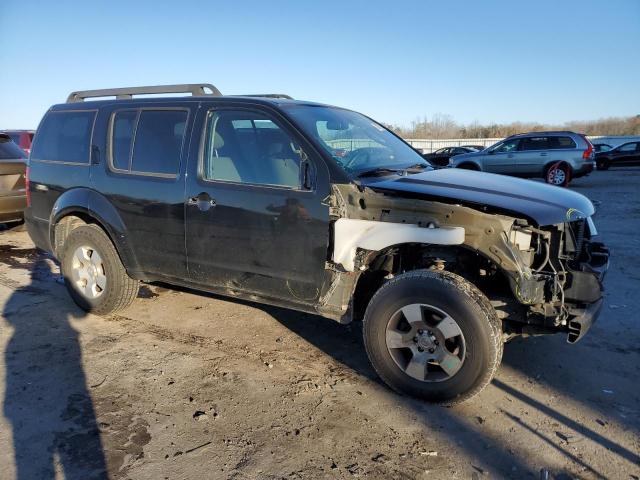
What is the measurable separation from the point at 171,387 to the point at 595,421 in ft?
8.80

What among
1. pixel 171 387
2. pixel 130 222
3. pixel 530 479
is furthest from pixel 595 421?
pixel 130 222

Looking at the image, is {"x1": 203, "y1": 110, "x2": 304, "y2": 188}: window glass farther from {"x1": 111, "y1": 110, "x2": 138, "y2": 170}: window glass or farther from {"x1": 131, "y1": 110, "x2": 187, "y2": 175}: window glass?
{"x1": 111, "y1": 110, "x2": 138, "y2": 170}: window glass

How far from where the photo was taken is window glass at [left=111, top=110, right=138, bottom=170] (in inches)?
173

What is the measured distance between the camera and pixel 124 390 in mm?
3393

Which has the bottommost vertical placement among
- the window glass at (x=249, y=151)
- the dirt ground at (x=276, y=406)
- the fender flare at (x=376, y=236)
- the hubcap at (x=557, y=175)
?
the dirt ground at (x=276, y=406)

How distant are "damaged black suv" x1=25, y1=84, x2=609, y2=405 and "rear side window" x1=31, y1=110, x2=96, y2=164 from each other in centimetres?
2

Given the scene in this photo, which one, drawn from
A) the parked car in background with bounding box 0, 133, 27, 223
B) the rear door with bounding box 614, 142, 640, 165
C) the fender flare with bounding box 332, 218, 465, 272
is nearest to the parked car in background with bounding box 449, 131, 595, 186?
the parked car in background with bounding box 0, 133, 27, 223

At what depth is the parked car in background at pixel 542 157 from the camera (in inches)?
617

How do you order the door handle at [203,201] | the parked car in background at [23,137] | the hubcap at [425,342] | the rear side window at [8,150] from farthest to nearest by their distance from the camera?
the parked car in background at [23,137]
the rear side window at [8,150]
the door handle at [203,201]
the hubcap at [425,342]

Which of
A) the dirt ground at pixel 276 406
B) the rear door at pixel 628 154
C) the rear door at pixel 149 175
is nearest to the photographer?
the dirt ground at pixel 276 406

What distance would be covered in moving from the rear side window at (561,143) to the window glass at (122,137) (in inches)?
583

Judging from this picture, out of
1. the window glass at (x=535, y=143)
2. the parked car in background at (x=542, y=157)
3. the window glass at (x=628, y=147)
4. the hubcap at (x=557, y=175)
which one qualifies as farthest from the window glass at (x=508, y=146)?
the window glass at (x=628, y=147)

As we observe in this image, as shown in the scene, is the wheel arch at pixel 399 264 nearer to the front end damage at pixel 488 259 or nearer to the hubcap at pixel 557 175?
the front end damage at pixel 488 259

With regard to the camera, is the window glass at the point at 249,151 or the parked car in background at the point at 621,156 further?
the parked car in background at the point at 621,156
